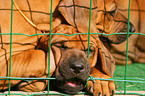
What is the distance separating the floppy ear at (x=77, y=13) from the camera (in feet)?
7.77

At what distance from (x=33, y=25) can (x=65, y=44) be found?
372 mm

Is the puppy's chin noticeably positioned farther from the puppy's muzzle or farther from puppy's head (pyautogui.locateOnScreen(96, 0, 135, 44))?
puppy's head (pyautogui.locateOnScreen(96, 0, 135, 44))

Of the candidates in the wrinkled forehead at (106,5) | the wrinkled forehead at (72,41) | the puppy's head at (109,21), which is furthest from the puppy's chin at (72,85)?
the wrinkled forehead at (106,5)

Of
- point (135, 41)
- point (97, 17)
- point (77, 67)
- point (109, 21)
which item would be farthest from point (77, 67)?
point (135, 41)

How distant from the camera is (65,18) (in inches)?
94.1

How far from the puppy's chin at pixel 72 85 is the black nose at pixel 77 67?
9 cm

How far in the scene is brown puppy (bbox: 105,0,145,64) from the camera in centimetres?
372

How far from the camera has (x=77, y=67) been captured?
81.4 inches

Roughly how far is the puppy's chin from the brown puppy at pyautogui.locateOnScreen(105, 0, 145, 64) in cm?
164

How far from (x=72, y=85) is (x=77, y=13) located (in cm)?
65

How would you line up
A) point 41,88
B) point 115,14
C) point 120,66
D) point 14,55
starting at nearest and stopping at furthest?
1. point 41,88
2. point 14,55
3. point 115,14
4. point 120,66

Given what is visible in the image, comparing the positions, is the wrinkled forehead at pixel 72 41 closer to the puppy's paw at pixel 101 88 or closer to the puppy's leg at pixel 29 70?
the puppy's leg at pixel 29 70

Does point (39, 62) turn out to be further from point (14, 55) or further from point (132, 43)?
point (132, 43)

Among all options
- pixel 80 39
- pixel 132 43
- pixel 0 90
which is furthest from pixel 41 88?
pixel 132 43
